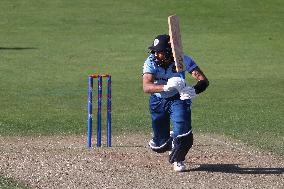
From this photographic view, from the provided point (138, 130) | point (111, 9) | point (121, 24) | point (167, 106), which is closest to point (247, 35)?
point (121, 24)

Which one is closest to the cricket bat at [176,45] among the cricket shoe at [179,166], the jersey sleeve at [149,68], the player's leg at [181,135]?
the jersey sleeve at [149,68]

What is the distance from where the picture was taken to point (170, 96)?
1271 cm

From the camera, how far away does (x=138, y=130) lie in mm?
16281

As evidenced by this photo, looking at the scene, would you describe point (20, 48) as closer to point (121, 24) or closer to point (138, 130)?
point (121, 24)

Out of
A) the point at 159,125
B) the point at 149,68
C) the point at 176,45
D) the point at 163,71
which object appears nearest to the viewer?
the point at 176,45

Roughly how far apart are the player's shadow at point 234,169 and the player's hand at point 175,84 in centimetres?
112

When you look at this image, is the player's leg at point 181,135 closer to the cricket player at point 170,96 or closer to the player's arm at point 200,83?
the cricket player at point 170,96

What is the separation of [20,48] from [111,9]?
12.3m

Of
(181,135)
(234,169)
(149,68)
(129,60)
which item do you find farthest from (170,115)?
(129,60)

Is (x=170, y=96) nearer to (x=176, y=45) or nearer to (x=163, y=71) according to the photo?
(x=163, y=71)

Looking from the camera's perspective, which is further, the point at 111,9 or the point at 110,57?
the point at 111,9

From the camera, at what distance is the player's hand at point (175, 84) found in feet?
39.9

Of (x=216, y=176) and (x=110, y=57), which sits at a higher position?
(x=216, y=176)

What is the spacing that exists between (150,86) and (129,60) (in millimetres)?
16588
